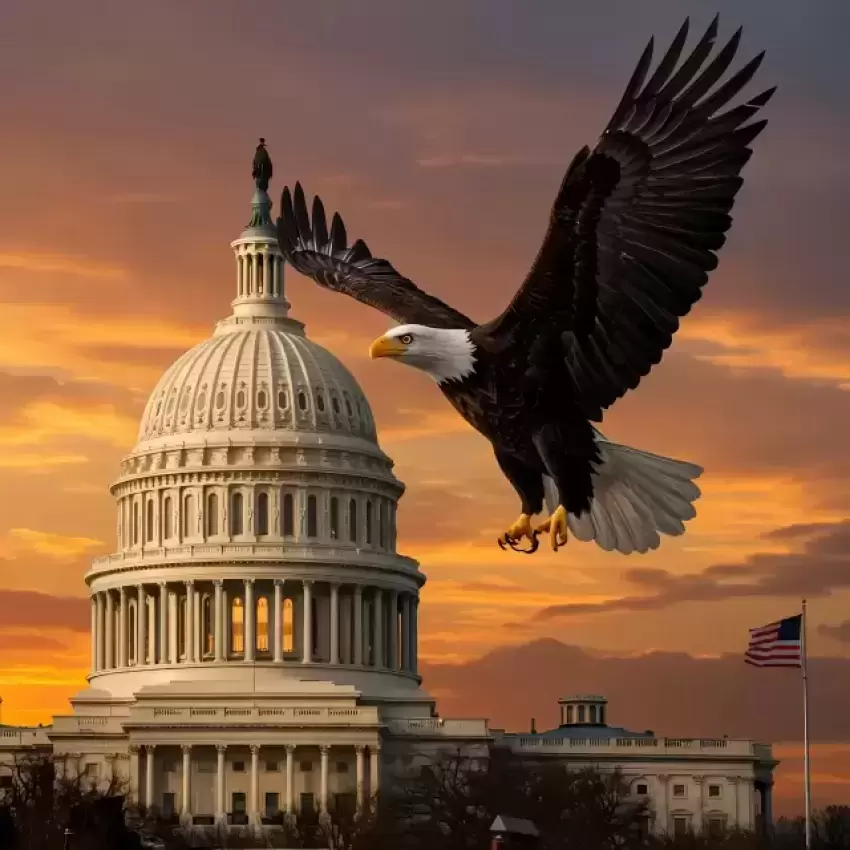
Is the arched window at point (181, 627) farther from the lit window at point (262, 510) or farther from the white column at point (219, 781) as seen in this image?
the white column at point (219, 781)

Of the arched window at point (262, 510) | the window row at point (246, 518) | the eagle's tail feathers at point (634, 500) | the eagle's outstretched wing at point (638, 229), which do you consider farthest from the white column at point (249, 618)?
the eagle's outstretched wing at point (638, 229)

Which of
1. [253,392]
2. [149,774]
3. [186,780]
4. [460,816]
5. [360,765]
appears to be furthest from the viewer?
[253,392]

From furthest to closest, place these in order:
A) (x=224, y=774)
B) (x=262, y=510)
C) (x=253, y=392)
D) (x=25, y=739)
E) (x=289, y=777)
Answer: (x=262, y=510) → (x=253, y=392) → (x=25, y=739) → (x=224, y=774) → (x=289, y=777)

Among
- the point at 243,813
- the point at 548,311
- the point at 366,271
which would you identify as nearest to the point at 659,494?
the point at 548,311

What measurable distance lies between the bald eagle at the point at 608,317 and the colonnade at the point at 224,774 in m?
171

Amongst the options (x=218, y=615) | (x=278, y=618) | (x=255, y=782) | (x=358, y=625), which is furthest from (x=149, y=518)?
(x=255, y=782)

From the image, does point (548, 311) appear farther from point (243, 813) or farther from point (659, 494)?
point (243, 813)

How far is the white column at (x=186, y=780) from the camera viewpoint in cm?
18362

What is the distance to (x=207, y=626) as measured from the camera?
648 feet

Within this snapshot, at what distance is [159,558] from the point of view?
7657 inches

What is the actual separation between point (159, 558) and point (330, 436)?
14.1 metres

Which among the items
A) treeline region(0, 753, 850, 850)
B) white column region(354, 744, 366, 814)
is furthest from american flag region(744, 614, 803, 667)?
white column region(354, 744, 366, 814)

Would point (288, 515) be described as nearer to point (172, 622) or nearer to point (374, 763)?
point (172, 622)

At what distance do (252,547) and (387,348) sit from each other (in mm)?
183806
